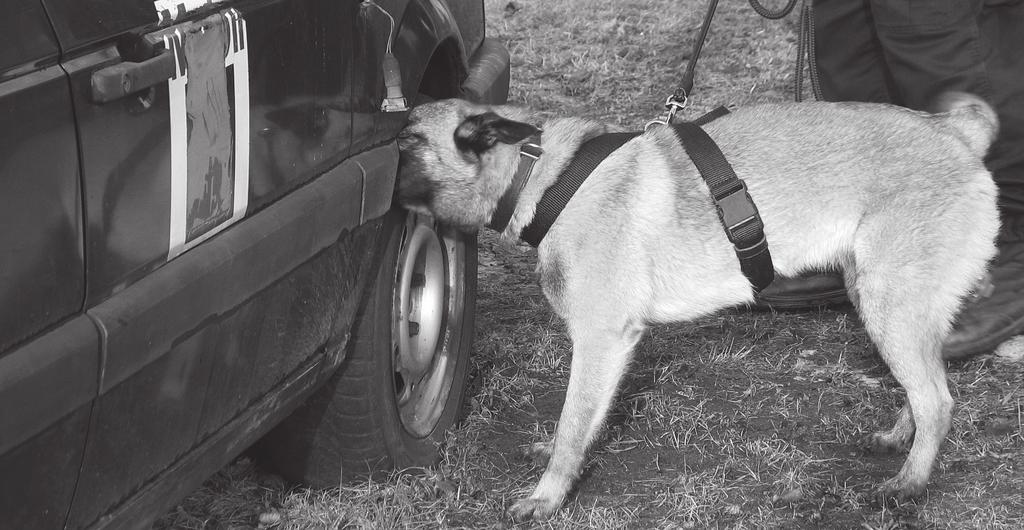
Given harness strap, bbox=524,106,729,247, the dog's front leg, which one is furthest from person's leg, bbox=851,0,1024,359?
the dog's front leg

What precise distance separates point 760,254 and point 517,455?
110cm

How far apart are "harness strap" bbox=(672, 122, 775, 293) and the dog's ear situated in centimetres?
61

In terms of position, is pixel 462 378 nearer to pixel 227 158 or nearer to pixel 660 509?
pixel 660 509

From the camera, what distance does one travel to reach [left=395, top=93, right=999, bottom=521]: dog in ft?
10.7

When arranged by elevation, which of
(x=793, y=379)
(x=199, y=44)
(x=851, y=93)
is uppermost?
(x=199, y=44)

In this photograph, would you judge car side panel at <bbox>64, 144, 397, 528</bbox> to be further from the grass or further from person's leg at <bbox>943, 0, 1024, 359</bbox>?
person's leg at <bbox>943, 0, 1024, 359</bbox>

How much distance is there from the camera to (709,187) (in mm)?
3373

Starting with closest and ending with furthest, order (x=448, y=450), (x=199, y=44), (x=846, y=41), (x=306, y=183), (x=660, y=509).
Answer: (x=199, y=44) < (x=306, y=183) < (x=660, y=509) < (x=448, y=450) < (x=846, y=41)

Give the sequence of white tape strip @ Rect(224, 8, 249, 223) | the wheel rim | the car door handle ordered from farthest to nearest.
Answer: the wheel rim < white tape strip @ Rect(224, 8, 249, 223) < the car door handle

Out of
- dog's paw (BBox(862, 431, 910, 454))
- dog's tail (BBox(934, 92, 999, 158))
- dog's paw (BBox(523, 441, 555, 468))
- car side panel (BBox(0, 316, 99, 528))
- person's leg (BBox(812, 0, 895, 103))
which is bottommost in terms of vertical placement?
dog's paw (BBox(523, 441, 555, 468))

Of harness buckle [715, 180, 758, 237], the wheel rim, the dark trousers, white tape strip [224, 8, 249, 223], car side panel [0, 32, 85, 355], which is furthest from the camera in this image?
the dark trousers

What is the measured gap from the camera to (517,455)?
3.60m

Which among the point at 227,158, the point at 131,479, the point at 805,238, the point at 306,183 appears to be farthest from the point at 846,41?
the point at 131,479

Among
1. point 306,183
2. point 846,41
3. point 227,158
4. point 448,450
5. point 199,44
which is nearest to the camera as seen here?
point 199,44
